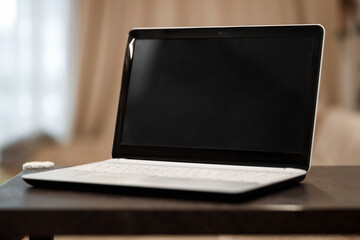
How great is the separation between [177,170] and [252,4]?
3.27 meters

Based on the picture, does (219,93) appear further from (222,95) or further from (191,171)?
(191,171)

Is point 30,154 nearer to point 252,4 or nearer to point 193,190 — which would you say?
point 252,4

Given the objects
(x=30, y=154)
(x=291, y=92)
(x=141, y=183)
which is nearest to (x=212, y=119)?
(x=291, y=92)

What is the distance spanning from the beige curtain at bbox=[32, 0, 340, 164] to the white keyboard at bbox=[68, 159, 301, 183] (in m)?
3.00

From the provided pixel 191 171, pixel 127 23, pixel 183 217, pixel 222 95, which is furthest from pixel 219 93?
pixel 127 23

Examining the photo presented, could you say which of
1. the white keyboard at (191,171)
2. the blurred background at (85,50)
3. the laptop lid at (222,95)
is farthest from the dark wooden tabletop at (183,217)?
the blurred background at (85,50)

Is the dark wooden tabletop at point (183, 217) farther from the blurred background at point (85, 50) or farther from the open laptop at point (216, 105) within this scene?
the blurred background at point (85, 50)

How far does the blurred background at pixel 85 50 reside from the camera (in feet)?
12.2

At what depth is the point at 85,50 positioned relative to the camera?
12.3ft

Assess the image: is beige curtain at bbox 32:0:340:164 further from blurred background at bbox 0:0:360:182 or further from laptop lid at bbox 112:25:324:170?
laptop lid at bbox 112:25:324:170

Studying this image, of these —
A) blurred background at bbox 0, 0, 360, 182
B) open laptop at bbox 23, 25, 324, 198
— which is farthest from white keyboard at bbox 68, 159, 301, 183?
blurred background at bbox 0, 0, 360, 182

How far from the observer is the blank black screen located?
2.44ft

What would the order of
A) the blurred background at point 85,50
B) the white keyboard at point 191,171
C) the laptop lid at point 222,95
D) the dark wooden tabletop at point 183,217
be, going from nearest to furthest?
the dark wooden tabletop at point 183,217 → the white keyboard at point 191,171 → the laptop lid at point 222,95 → the blurred background at point 85,50

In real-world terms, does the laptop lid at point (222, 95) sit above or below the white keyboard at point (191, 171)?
above
